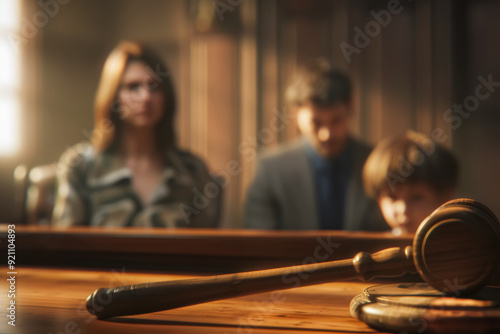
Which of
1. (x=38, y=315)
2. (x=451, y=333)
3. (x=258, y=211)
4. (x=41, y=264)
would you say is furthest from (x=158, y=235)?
(x=258, y=211)

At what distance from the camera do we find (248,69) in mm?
3820

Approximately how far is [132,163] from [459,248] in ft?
7.05

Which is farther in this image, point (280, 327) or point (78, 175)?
point (78, 175)

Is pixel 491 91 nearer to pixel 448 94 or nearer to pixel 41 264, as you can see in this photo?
pixel 448 94

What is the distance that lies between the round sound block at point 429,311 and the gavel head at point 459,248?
0.05 feet

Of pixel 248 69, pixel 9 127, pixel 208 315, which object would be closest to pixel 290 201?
pixel 248 69

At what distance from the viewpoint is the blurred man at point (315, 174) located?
2543 millimetres

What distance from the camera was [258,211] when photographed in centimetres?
262

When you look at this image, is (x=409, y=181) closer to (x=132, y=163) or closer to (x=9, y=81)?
(x=132, y=163)

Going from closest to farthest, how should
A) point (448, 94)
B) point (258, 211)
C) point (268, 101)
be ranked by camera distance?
point (258, 211) → point (448, 94) → point (268, 101)

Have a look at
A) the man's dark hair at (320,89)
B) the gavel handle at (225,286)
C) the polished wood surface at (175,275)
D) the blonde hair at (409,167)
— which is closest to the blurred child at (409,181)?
the blonde hair at (409,167)

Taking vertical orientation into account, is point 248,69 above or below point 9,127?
above

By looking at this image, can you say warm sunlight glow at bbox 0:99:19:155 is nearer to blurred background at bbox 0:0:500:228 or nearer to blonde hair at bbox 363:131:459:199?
blurred background at bbox 0:0:500:228

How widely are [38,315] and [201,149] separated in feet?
11.4
